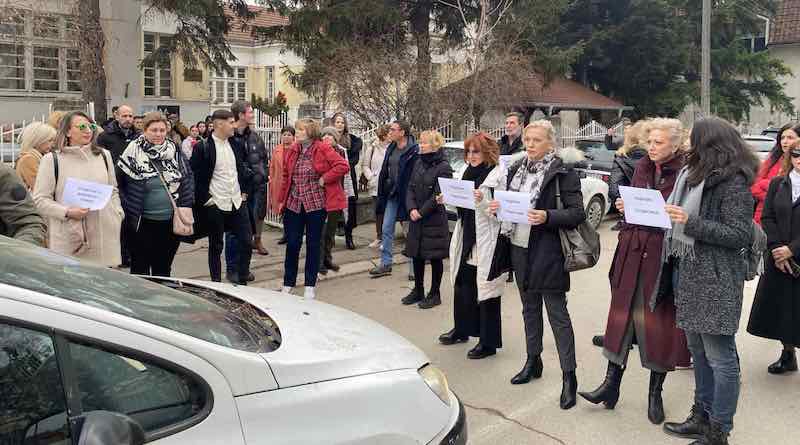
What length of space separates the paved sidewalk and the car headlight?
17.3 ft

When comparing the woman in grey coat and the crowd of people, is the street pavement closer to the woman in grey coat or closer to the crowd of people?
the crowd of people

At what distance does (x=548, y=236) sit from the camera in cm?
458

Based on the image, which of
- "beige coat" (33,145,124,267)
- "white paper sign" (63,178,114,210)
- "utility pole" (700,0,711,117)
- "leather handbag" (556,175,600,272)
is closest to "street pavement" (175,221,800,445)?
"leather handbag" (556,175,600,272)

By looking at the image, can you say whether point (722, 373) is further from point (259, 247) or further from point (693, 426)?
point (259, 247)

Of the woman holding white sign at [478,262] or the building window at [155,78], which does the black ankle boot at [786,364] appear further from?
the building window at [155,78]

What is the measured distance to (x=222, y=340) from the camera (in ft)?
7.82

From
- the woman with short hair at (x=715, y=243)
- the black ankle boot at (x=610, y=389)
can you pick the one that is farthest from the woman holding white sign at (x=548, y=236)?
the woman with short hair at (x=715, y=243)

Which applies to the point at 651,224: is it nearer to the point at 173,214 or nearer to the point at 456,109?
the point at 173,214

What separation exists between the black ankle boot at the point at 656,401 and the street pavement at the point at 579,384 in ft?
0.24

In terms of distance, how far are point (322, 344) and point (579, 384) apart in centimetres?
303

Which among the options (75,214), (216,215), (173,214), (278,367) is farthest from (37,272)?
(216,215)

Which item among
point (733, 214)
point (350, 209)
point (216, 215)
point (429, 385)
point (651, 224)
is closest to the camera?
point (429, 385)

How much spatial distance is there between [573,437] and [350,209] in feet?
21.0

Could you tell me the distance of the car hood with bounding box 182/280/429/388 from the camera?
237 centimetres
